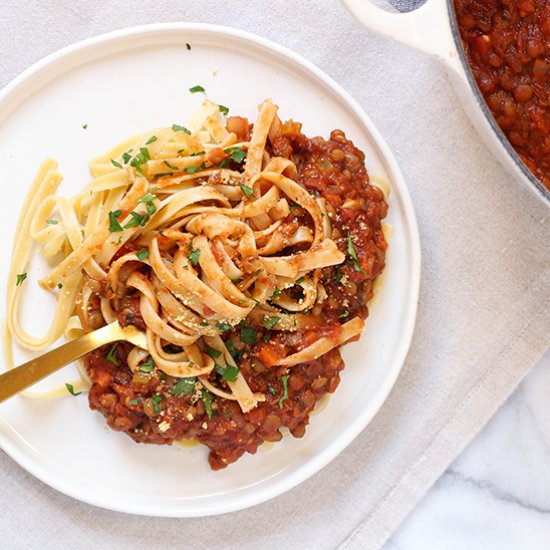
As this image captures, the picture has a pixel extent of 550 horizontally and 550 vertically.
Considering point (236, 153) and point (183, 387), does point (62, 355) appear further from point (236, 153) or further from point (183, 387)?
point (236, 153)

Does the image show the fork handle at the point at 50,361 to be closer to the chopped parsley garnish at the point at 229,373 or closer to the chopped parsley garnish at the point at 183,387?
the chopped parsley garnish at the point at 183,387

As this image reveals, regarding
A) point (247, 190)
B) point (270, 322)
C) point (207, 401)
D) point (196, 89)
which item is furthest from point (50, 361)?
point (196, 89)

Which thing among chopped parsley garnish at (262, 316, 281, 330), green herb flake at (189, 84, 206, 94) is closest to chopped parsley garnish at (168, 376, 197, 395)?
chopped parsley garnish at (262, 316, 281, 330)

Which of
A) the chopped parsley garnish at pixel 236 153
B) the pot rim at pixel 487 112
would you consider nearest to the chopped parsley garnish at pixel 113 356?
the chopped parsley garnish at pixel 236 153

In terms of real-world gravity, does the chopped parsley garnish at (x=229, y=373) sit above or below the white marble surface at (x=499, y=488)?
above

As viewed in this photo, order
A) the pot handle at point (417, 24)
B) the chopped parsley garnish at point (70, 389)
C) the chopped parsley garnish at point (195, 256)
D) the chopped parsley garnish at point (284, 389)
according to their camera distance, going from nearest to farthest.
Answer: the pot handle at point (417, 24) → the chopped parsley garnish at point (195, 256) → the chopped parsley garnish at point (284, 389) → the chopped parsley garnish at point (70, 389)

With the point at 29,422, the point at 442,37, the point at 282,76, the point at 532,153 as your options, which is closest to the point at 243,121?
the point at 282,76
